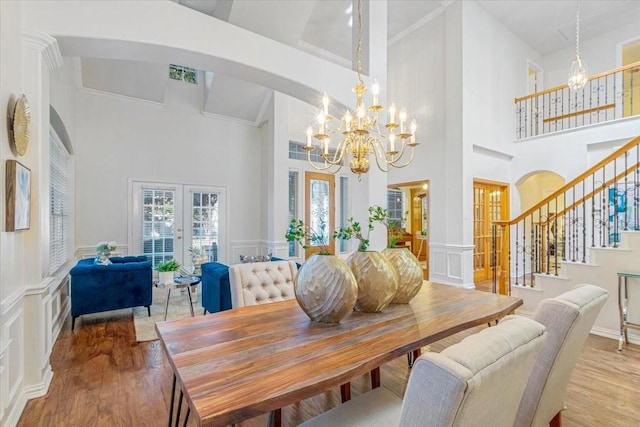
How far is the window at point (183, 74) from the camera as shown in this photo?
618 centimetres

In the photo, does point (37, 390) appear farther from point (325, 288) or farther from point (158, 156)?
point (158, 156)

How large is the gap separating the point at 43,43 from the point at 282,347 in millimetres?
2700

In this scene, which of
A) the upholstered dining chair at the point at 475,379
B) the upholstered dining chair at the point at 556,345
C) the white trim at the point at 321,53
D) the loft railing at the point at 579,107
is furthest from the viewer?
the white trim at the point at 321,53

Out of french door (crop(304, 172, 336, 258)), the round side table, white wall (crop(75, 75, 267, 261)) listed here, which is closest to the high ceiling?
white wall (crop(75, 75, 267, 261))

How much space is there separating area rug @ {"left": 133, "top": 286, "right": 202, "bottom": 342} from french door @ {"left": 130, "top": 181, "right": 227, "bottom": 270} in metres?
0.91

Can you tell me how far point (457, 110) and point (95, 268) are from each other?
5990 millimetres

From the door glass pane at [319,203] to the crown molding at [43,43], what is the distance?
189 inches

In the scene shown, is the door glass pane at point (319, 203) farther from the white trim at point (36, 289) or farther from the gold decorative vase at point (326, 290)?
the gold decorative vase at point (326, 290)

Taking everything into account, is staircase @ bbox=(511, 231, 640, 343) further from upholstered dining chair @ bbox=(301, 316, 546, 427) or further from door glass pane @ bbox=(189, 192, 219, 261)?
door glass pane @ bbox=(189, 192, 219, 261)

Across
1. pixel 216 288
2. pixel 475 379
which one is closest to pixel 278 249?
pixel 216 288

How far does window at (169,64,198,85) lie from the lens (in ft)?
20.3

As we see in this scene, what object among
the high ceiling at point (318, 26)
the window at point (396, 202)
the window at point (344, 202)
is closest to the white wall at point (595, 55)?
the high ceiling at point (318, 26)

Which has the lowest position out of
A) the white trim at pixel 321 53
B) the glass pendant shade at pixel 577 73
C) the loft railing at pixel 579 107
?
the glass pendant shade at pixel 577 73

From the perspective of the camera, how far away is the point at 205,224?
647cm
